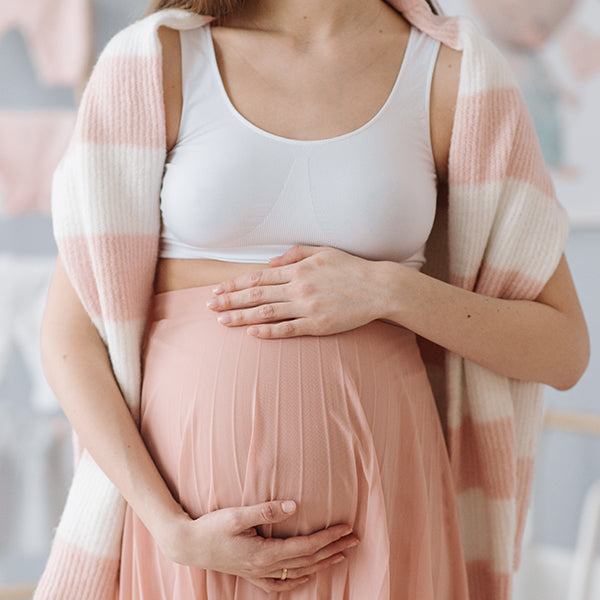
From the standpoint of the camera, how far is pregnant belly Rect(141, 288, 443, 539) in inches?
31.0

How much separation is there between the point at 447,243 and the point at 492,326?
0.56 ft

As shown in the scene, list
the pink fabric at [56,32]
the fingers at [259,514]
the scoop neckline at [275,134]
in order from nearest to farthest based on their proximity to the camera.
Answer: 1. the fingers at [259,514]
2. the scoop neckline at [275,134]
3. the pink fabric at [56,32]

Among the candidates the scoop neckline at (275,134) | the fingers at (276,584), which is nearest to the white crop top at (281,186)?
the scoop neckline at (275,134)

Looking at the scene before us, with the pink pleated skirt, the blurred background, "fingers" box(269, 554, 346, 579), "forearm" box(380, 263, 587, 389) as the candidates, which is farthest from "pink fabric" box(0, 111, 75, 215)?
"fingers" box(269, 554, 346, 579)

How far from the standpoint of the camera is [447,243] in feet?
3.38

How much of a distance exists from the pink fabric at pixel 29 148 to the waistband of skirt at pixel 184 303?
0.86 metres

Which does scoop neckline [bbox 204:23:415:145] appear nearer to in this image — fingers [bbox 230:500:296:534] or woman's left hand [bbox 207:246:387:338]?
woman's left hand [bbox 207:246:387:338]

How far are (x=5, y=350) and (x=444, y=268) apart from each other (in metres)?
1.10

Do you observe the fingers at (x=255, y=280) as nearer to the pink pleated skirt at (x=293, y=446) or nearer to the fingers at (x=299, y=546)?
the pink pleated skirt at (x=293, y=446)

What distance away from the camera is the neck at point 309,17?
946 mm

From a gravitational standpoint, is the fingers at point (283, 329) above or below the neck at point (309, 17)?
below

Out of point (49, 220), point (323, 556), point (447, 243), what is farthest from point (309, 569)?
point (49, 220)

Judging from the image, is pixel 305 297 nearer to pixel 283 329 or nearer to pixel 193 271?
pixel 283 329

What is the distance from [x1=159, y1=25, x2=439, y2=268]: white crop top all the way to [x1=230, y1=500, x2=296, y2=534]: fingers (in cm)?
29
